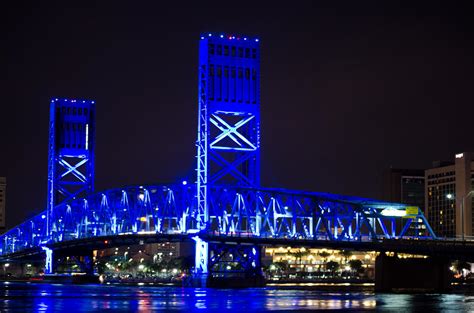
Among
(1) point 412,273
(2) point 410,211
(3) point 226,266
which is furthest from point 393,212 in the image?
(3) point 226,266

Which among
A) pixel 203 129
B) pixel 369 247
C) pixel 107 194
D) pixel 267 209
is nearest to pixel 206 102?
pixel 203 129

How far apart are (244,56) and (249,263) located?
25505 mm

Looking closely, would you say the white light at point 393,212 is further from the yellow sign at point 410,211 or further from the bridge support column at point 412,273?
the bridge support column at point 412,273

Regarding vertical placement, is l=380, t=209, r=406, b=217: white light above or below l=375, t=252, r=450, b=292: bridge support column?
above

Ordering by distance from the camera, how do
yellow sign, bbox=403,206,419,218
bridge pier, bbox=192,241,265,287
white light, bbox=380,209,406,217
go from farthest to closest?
1. bridge pier, bbox=192,241,265,287
2. white light, bbox=380,209,406,217
3. yellow sign, bbox=403,206,419,218

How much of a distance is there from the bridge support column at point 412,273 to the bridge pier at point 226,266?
1985 cm

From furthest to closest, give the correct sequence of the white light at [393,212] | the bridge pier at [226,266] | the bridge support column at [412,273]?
the bridge pier at [226,266] < the white light at [393,212] < the bridge support column at [412,273]

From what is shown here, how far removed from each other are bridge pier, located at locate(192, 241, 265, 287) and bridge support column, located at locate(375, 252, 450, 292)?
65.1 ft

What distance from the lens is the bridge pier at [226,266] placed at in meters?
132

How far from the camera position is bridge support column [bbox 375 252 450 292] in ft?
389

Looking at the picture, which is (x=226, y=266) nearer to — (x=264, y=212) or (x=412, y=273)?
(x=264, y=212)

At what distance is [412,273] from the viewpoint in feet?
391

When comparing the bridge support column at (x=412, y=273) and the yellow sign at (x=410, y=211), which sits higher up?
the yellow sign at (x=410, y=211)

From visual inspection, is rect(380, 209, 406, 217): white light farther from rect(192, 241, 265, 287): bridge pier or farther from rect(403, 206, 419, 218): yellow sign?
rect(192, 241, 265, 287): bridge pier
